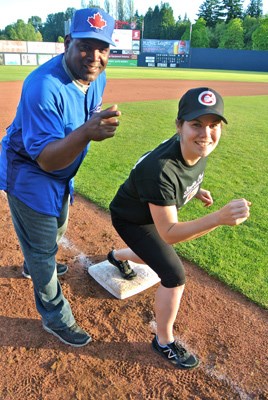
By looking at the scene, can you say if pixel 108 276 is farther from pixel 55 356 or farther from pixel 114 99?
pixel 114 99

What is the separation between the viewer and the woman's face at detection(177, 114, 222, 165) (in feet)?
6.43

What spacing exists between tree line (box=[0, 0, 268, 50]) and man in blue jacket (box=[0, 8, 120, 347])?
63918mm

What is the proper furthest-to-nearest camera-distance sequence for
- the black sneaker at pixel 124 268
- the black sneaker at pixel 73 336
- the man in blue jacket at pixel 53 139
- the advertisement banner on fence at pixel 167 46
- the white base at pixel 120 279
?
the advertisement banner on fence at pixel 167 46 < the black sneaker at pixel 124 268 < the white base at pixel 120 279 < the black sneaker at pixel 73 336 < the man in blue jacket at pixel 53 139

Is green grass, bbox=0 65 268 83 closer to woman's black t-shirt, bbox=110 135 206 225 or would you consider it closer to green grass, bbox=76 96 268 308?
green grass, bbox=76 96 268 308

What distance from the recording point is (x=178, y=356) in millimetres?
2336

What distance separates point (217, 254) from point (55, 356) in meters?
1.95

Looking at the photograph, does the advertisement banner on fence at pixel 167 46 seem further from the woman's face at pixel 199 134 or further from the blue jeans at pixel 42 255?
the blue jeans at pixel 42 255

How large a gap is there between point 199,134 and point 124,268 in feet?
5.21

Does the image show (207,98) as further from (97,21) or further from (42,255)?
(42,255)

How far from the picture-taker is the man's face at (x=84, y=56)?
2020mm

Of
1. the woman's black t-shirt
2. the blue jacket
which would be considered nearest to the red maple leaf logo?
the blue jacket

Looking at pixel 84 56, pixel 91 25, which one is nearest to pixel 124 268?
pixel 84 56

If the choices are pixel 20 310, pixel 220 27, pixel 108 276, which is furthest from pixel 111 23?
pixel 220 27

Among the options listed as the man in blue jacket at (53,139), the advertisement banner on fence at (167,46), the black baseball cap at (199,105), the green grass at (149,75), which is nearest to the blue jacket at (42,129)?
the man in blue jacket at (53,139)
